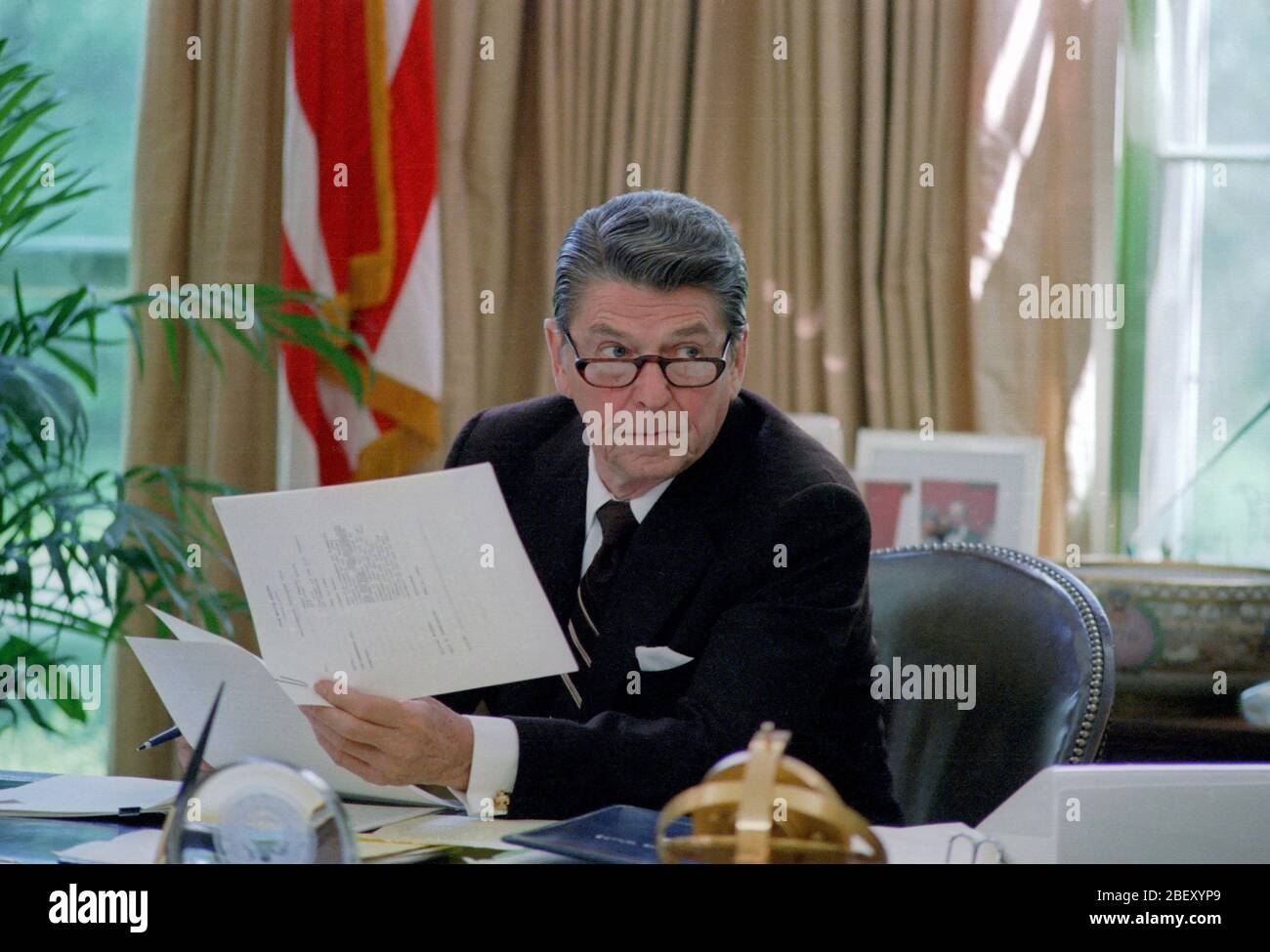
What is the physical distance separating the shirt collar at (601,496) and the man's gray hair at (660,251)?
21 cm

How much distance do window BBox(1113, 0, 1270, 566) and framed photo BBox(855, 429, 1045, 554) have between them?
30 centimetres

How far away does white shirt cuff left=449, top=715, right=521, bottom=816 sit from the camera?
1.33 m

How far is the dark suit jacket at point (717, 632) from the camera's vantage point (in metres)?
1.39

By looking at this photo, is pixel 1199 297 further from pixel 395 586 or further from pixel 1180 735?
pixel 395 586

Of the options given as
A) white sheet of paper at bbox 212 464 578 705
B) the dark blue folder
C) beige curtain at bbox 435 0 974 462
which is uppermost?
beige curtain at bbox 435 0 974 462

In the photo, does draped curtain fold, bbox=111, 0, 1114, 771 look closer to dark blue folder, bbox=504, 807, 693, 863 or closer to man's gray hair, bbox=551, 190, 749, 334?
man's gray hair, bbox=551, 190, 749, 334

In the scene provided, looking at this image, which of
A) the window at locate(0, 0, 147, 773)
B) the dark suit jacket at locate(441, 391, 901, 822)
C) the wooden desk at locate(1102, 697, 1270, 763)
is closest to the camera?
the dark suit jacket at locate(441, 391, 901, 822)

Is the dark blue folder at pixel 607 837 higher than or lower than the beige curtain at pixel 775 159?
lower

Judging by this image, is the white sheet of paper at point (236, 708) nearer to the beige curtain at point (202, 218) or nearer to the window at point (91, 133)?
the beige curtain at point (202, 218)

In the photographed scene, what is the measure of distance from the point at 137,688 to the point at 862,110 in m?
1.91

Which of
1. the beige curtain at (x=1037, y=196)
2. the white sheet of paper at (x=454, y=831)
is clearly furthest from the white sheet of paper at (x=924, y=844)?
the beige curtain at (x=1037, y=196)

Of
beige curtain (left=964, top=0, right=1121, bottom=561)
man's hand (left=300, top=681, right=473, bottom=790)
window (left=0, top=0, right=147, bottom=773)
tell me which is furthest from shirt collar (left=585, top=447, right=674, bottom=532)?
window (left=0, top=0, right=147, bottom=773)

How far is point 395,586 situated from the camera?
1.19 metres
